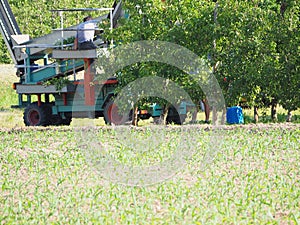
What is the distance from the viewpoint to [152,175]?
9.90 m

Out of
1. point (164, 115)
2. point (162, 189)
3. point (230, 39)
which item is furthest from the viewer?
point (164, 115)

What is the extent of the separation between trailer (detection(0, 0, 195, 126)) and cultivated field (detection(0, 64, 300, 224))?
2.29m

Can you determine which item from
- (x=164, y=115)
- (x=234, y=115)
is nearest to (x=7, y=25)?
(x=164, y=115)

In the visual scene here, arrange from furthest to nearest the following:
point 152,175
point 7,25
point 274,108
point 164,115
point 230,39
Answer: point 7,25 → point 274,108 → point 164,115 → point 230,39 → point 152,175

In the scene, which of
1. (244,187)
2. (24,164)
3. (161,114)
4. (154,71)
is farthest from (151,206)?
(161,114)

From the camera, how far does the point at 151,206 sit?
8.04 metres

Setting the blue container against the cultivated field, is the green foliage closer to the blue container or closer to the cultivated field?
the blue container

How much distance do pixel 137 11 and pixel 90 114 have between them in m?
2.92

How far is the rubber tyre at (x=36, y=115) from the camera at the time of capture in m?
18.9

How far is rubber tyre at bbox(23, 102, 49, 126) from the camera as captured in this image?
62.1 feet

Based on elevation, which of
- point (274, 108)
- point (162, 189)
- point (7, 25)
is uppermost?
point (7, 25)

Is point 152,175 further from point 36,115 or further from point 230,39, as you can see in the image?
point 36,115

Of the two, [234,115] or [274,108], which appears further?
[234,115]

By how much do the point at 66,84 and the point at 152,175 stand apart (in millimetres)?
8458
